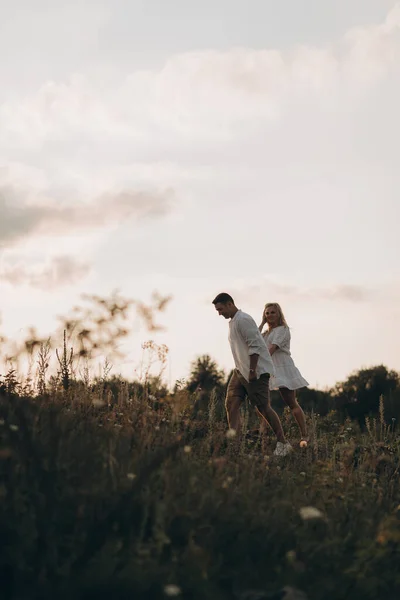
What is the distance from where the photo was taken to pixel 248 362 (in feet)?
31.9

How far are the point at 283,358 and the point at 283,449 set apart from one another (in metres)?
1.90

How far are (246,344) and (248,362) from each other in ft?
0.77

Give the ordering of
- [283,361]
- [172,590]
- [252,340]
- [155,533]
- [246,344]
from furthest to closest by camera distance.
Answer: [283,361] < [246,344] < [252,340] < [155,533] < [172,590]

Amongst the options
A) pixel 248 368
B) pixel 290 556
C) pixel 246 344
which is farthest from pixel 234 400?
pixel 290 556

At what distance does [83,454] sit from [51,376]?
4.69 meters

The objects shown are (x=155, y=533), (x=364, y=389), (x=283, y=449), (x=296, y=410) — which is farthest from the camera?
(x=364, y=389)

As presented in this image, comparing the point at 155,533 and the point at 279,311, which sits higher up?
the point at 279,311

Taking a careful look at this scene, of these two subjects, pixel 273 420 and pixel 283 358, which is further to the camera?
pixel 283 358

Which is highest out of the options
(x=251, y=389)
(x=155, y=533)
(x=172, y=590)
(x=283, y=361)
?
(x=283, y=361)

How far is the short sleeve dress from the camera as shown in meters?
10.7

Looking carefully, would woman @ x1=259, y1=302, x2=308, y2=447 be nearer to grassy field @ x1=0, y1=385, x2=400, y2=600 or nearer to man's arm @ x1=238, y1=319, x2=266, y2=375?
man's arm @ x1=238, y1=319, x2=266, y2=375

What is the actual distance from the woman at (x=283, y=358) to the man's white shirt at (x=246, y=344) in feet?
2.88

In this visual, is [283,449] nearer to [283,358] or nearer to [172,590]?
[283,358]

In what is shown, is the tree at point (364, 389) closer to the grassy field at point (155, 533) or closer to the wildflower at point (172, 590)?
the grassy field at point (155, 533)
